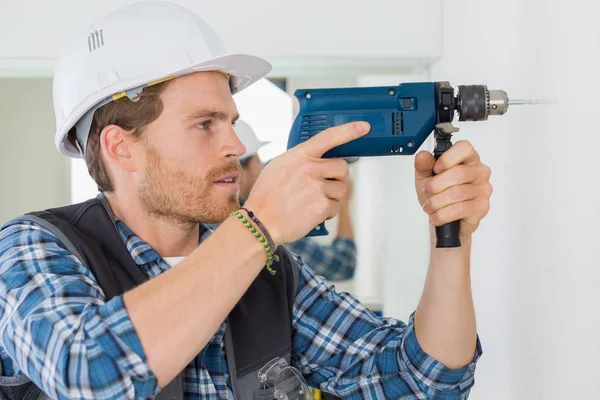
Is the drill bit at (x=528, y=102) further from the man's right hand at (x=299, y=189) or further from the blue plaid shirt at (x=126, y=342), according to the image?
the blue plaid shirt at (x=126, y=342)

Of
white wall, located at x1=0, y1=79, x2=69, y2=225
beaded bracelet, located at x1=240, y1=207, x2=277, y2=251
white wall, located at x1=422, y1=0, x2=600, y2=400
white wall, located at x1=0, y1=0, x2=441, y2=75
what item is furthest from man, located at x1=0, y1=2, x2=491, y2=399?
white wall, located at x1=0, y1=79, x2=69, y2=225

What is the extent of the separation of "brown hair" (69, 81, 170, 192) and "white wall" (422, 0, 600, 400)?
2.20 ft

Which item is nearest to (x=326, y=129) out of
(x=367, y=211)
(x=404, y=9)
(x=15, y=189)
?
(x=404, y=9)

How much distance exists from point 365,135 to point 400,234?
1337 millimetres

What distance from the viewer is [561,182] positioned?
119cm

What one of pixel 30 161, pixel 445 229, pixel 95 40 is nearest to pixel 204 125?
pixel 95 40

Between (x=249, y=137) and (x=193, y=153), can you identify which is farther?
(x=249, y=137)

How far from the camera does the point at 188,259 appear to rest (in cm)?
97

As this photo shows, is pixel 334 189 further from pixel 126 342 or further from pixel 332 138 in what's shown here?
pixel 126 342

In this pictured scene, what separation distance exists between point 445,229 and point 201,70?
550mm

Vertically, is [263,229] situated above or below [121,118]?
below

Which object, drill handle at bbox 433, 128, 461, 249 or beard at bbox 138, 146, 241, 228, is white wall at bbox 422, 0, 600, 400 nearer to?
drill handle at bbox 433, 128, 461, 249

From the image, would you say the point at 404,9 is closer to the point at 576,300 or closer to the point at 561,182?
the point at 561,182

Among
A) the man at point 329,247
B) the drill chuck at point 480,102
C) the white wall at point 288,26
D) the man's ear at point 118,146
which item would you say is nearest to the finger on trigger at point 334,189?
the drill chuck at point 480,102
